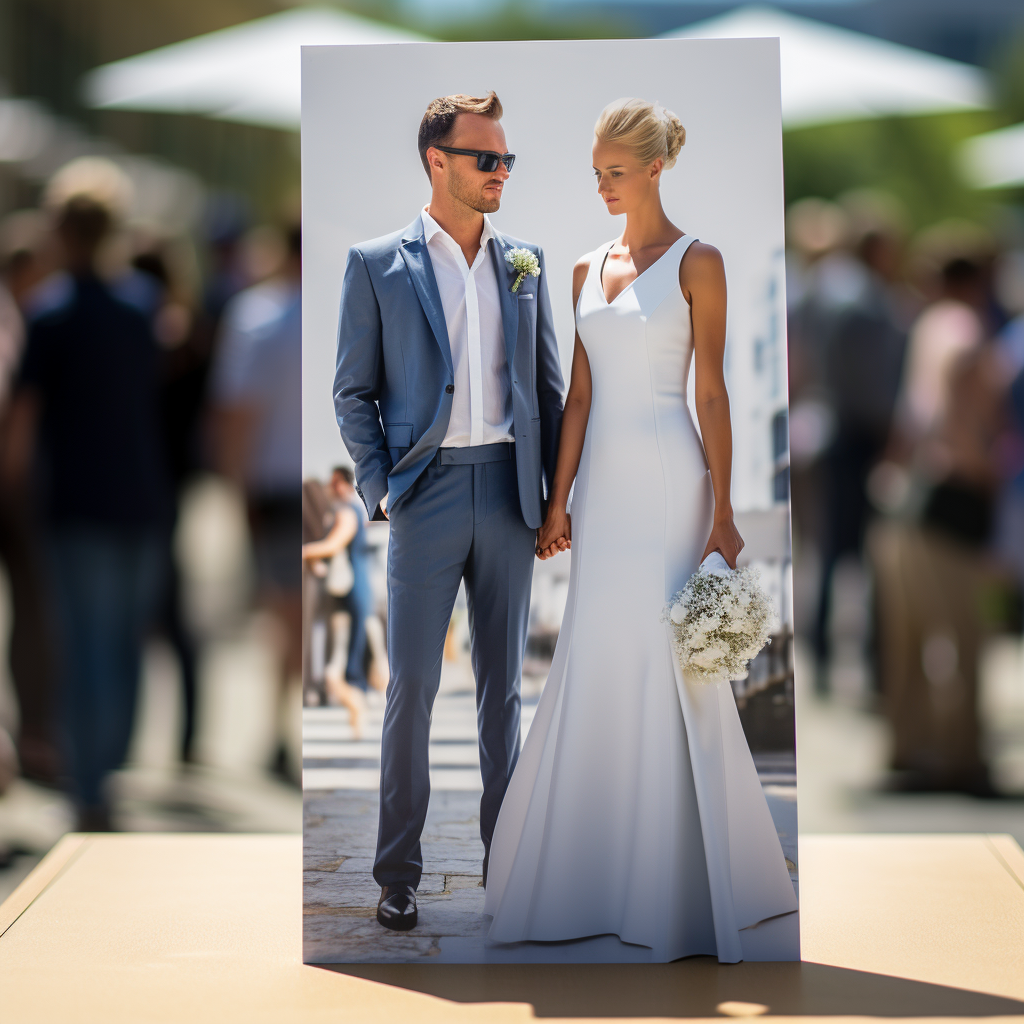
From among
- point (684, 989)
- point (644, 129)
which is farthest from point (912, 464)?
point (684, 989)

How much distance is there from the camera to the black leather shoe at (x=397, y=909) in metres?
2.92

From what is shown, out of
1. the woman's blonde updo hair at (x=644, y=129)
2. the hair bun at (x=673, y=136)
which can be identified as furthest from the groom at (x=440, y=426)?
the hair bun at (x=673, y=136)

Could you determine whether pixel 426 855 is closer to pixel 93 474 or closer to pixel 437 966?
pixel 437 966

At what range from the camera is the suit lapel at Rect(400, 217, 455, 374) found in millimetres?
2824

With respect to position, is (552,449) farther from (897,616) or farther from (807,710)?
(807,710)

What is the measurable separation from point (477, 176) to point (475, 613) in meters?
0.92

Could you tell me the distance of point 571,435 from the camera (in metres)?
2.91

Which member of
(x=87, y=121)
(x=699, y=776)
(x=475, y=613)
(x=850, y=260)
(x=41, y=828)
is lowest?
(x=41, y=828)

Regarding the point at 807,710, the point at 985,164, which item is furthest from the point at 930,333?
the point at 985,164

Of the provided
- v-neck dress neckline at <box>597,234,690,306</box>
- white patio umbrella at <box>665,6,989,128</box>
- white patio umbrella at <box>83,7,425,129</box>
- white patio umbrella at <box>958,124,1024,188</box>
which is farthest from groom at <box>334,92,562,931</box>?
white patio umbrella at <box>958,124,1024,188</box>

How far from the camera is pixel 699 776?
2.81 metres

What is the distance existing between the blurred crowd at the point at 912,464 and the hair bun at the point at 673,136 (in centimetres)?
278

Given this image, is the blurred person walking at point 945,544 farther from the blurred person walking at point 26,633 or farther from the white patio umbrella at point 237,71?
the blurred person walking at point 26,633

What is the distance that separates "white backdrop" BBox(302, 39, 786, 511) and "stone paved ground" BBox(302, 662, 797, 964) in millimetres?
732
